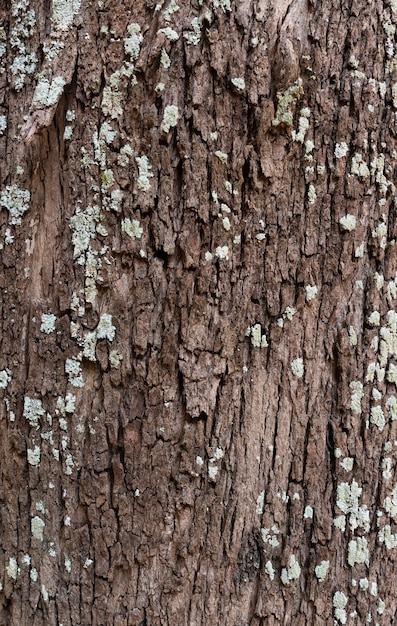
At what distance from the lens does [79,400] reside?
1.14 meters

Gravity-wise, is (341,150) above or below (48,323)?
above

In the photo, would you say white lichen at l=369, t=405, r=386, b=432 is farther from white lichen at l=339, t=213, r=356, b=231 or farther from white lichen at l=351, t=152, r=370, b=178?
white lichen at l=351, t=152, r=370, b=178

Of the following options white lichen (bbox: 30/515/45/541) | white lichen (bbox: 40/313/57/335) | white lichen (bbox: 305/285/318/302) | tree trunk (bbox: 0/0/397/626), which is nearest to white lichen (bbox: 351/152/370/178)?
tree trunk (bbox: 0/0/397/626)

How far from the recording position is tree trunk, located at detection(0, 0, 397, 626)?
3.55ft

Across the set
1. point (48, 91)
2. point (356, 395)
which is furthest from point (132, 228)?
point (356, 395)

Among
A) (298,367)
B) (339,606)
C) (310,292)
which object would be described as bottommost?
(339,606)

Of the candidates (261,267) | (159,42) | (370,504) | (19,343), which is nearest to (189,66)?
(159,42)

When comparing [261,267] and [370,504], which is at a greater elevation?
[261,267]

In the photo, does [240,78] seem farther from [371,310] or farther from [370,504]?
[370,504]

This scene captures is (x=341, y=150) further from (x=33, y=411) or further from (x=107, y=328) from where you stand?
(x=33, y=411)

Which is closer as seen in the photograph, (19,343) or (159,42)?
(159,42)

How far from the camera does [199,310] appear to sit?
111 centimetres

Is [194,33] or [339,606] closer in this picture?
[194,33]

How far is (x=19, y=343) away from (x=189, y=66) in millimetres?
667
